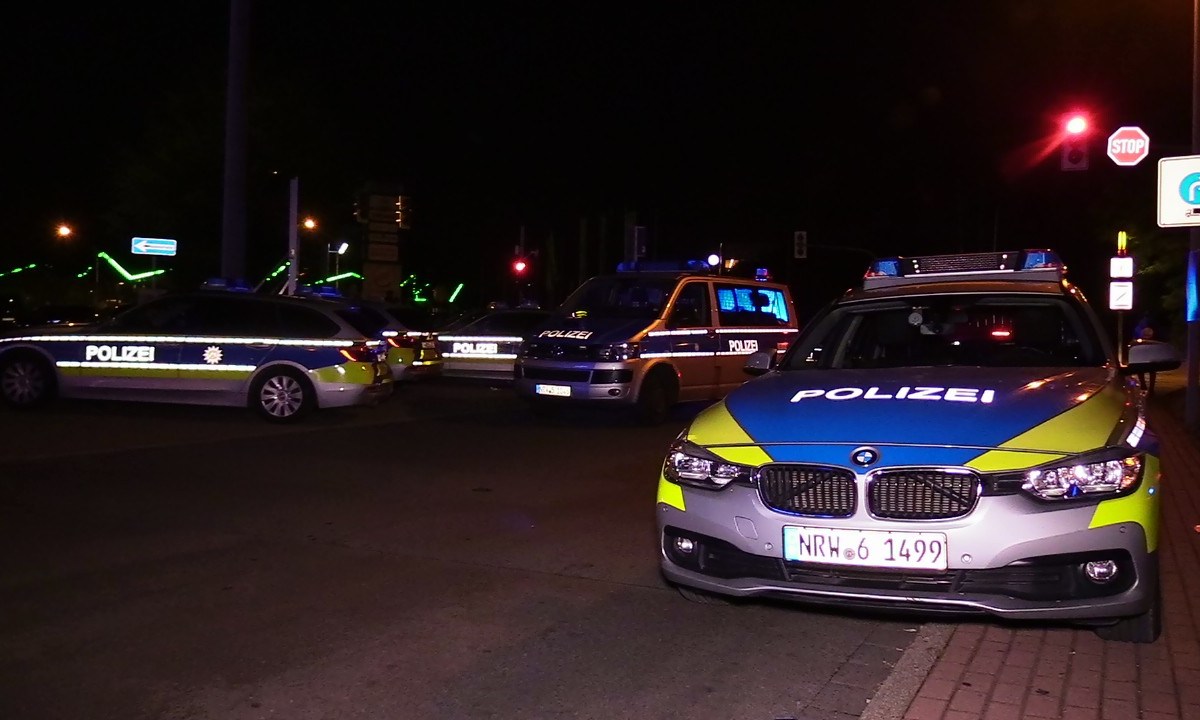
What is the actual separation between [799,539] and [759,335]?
11773 millimetres

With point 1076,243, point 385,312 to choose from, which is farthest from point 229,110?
point 1076,243

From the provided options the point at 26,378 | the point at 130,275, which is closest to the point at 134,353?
the point at 26,378

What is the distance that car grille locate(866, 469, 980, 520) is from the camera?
4520mm

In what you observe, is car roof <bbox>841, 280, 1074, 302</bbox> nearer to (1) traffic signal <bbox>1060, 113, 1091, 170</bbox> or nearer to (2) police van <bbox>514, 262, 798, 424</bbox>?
(2) police van <bbox>514, 262, 798, 424</bbox>

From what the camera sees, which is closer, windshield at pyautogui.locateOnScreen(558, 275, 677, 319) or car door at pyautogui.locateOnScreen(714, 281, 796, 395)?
windshield at pyautogui.locateOnScreen(558, 275, 677, 319)

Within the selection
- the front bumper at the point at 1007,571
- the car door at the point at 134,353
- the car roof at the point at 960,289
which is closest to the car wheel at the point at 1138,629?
the front bumper at the point at 1007,571

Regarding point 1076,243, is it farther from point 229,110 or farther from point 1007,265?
point 1007,265

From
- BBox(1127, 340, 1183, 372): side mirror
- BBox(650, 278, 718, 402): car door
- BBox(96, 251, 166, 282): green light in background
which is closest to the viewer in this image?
BBox(1127, 340, 1183, 372): side mirror

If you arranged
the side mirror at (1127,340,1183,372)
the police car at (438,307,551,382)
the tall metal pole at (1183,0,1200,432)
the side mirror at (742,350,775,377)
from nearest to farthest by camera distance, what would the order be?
the side mirror at (1127,340,1183,372), the side mirror at (742,350,775,377), the tall metal pole at (1183,0,1200,432), the police car at (438,307,551,382)

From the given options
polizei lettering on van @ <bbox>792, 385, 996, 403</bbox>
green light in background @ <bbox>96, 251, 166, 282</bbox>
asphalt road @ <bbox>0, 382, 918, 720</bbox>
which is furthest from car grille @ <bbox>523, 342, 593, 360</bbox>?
green light in background @ <bbox>96, 251, 166, 282</bbox>

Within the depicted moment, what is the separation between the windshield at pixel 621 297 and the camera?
→ 14711mm

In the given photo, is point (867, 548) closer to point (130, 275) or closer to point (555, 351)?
point (555, 351)

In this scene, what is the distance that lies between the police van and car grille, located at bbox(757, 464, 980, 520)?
9058 mm

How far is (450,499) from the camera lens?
29.7 ft
